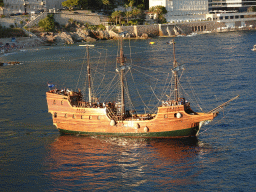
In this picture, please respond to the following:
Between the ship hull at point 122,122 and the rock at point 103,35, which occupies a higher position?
the rock at point 103,35

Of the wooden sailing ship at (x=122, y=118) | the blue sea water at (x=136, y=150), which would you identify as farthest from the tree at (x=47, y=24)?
the wooden sailing ship at (x=122, y=118)

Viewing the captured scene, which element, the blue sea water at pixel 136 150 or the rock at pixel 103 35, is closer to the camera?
the blue sea water at pixel 136 150

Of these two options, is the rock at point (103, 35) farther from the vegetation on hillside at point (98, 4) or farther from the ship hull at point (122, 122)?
the ship hull at point (122, 122)

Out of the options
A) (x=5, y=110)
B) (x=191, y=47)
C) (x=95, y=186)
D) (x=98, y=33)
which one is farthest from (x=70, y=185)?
(x=98, y=33)

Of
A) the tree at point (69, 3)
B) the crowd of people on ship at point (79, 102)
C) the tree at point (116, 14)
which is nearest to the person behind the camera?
the crowd of people on ship at point (79, 102)

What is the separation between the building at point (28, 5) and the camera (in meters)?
164

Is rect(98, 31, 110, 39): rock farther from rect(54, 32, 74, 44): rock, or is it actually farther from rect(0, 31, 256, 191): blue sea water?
rect(0, 31, 256, 191): blue sea water

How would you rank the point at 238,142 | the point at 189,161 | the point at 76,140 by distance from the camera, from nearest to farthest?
the point at 189,161
the point at 238,142
the point at 76,140

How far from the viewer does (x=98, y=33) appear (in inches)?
6673

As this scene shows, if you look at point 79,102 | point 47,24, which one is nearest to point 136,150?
point 79,102

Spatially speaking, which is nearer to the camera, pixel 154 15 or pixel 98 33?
pixel 98 33

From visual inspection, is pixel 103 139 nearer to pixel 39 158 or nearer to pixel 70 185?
pixel 39 158

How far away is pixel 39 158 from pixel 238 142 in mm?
19913

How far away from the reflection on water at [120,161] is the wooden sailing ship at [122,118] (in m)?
0.93
